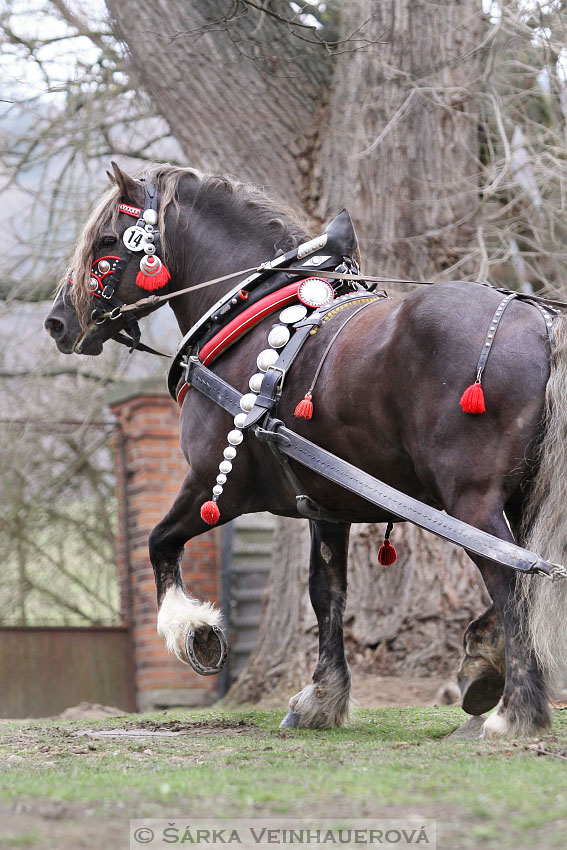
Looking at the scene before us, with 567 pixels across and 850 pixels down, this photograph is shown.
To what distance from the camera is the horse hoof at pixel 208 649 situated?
402cm

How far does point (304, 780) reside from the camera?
8.73 feet

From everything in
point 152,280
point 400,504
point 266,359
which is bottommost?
point 400,504

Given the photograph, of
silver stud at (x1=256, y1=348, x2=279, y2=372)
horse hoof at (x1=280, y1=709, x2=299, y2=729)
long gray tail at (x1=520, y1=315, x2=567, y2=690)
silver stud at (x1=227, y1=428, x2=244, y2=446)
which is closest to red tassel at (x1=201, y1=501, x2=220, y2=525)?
silver stud at (x1=227, y1=428, x2=244, y2=446)

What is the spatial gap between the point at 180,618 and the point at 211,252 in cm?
154

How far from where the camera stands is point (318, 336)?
3.87m

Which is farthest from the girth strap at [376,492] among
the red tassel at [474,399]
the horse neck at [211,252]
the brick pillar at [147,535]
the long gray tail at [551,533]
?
the brick pillar at [147,535]

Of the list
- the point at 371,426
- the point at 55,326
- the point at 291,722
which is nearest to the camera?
the point at 371,426

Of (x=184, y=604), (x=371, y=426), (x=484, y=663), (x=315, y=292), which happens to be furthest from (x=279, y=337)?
(x=484, y=663)

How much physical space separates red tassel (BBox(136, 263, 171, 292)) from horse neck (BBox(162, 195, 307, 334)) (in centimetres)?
9

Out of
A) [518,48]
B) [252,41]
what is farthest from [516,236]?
[252,41]

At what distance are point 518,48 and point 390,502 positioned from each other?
16.2ft

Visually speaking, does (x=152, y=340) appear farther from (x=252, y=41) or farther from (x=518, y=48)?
(x=518, y=48)

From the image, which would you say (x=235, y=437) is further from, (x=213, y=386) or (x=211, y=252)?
(x=211, y=252)

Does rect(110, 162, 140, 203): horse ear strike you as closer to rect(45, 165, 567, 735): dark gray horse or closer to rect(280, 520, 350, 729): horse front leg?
rect(45, 165, 567, 735): dark gray horse
